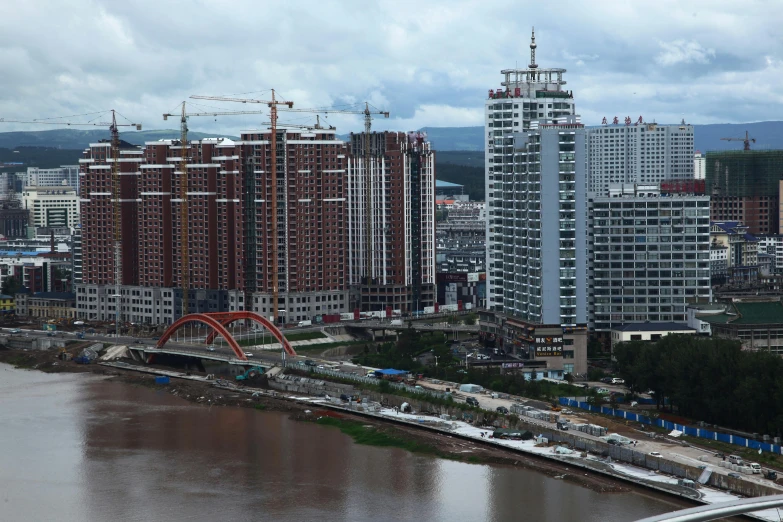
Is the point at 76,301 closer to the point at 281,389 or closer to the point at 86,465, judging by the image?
the point at 281,389

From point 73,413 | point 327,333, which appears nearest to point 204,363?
point 327,333

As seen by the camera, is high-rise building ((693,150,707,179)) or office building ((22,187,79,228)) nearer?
office building ((22,187,79,228))

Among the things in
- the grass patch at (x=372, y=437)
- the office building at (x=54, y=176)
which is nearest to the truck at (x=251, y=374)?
the grass patch at (x=372, y=437)

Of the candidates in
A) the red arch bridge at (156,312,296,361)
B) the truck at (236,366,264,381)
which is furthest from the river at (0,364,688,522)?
the red arch bridge at (156,312,296,361)

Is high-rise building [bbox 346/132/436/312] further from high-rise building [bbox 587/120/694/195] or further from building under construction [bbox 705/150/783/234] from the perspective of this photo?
high-rise building [bbox 587/120/694/195]

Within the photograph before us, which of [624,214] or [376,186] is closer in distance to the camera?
[624,214]

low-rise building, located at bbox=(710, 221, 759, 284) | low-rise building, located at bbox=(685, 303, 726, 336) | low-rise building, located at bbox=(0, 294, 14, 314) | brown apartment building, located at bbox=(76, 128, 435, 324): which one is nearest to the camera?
low-rise building, located at bbox=(685, 303, 726, 336)

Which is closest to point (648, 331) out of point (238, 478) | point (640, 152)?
point (238, 478)

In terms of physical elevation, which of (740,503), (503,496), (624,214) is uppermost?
(624,214)

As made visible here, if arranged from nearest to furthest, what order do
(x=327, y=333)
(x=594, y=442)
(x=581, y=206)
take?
(x=594, y=442) < (x=581, y=206) < (x=327, y=333)
